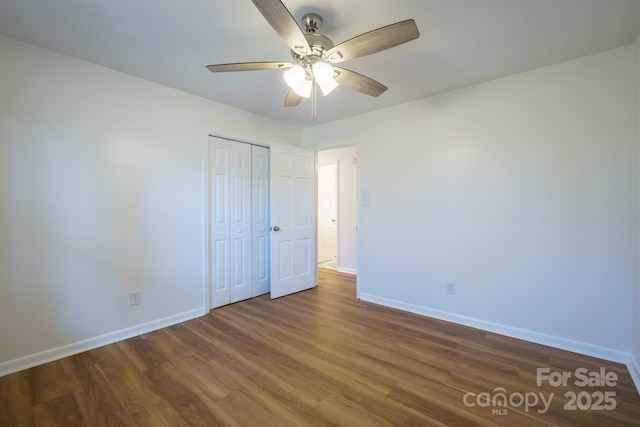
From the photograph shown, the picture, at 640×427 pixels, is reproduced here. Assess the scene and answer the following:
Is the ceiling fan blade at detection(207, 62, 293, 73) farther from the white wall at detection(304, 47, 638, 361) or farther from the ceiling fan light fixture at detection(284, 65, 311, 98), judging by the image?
the white wall at detection(304, 47, 638, 361)

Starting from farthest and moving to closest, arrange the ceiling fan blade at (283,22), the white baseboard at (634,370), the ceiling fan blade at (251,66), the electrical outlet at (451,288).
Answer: the electrical outlet at (451,288) → the white baseboard at (634,370) → the ceiling fan blade at (251,66) → the ceiling fan blade at (283,22)

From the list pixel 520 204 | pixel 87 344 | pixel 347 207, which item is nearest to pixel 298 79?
pixel 520 204

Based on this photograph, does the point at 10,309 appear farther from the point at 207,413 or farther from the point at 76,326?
the point at 207,413

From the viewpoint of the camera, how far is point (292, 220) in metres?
3.75

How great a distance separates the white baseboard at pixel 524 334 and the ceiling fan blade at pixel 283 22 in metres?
2.76

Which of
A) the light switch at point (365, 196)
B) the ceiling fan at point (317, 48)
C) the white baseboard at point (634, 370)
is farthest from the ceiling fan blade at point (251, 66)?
the white baseboard at point (634, 370)

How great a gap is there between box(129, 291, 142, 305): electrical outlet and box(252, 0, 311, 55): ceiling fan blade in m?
2.50

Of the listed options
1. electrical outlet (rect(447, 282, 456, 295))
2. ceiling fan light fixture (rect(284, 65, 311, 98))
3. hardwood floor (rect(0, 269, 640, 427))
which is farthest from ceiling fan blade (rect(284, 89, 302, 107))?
electrical outlet (rect(447, 282, 456, 295))

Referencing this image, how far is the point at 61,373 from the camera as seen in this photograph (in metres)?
1.95

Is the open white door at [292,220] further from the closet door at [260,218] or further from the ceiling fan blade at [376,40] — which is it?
the ceiling fan blade at [376,40]

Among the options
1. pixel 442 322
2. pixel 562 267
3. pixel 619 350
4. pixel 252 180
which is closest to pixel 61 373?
pixel 252 180

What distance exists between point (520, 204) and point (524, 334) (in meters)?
1.16

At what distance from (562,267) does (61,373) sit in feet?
13.0

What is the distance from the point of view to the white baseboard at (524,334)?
6.89 feet
